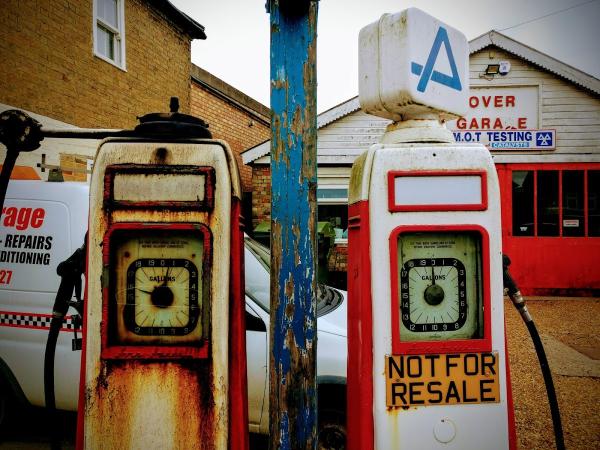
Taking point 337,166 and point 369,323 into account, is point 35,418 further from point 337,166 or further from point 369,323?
point 337,166

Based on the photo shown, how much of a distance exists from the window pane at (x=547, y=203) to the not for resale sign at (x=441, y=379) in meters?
7.72

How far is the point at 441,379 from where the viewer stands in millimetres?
1964

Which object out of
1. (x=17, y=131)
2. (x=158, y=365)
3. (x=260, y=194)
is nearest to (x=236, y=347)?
(x=158, y=365)

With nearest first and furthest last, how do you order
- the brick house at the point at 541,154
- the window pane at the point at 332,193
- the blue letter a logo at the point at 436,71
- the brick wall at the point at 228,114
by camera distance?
the blue letter a logo at the point at 436,71 < the brick house at the point at 541,154 < the window pane at the point at 332,193 < the brick wall at the point at 228,114

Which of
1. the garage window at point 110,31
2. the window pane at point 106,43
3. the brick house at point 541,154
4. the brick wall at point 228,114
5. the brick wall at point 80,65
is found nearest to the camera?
the brick wall at point 80,65

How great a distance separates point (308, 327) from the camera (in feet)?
6.00

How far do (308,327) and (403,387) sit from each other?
20.1 inches

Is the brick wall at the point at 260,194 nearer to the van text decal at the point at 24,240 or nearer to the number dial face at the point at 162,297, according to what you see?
the van text decal at the point at 24,240

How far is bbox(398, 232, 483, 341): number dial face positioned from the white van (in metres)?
1.04

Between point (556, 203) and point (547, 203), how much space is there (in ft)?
0.52

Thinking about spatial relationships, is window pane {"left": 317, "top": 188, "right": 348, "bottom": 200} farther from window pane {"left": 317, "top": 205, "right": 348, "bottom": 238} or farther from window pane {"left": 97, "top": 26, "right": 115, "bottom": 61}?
window pane {"left": 97, "top": 26, "right": 115, "bottom": 61}

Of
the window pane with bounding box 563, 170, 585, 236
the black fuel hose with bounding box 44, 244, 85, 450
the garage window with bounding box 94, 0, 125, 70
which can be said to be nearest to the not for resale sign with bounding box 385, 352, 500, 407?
the black fuel hose with bounding box 44, 244, 85, 450

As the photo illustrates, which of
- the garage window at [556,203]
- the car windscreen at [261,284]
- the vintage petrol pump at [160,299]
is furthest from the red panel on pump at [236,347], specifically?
the garage window at [556,203]

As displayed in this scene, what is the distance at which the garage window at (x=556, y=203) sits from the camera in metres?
8.61
